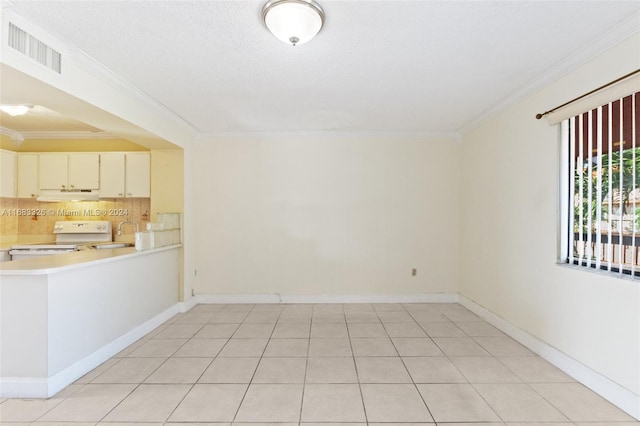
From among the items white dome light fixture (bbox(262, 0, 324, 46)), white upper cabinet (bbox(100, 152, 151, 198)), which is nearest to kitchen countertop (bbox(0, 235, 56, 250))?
white upper cabinet (bbox(100, 152, 151, 198))

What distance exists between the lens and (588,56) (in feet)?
7.66

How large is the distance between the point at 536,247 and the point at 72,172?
600 cm

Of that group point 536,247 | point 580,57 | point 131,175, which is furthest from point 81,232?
point 580,57

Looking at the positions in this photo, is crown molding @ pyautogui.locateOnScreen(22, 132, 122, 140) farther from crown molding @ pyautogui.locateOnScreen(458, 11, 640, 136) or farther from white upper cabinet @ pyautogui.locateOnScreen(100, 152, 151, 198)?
crown molding @ pyautogui.locateOnScreen(458, 11, 640, 136)

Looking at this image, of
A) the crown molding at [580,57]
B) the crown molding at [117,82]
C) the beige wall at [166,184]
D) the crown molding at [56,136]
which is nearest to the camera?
the crown molding at [580,57]

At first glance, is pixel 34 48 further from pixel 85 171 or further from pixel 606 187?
pixel 606 187

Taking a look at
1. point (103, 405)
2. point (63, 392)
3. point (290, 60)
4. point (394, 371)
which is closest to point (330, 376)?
point (394, 371)

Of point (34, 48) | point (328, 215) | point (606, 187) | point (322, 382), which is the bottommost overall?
point (322, 382)

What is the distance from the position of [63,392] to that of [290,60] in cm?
308

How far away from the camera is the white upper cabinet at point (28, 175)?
4.48 metres

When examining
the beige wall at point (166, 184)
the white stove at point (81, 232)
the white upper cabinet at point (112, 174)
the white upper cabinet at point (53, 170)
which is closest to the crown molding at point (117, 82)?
the beige wall at point (166, 184)

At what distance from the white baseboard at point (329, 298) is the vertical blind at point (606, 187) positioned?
220 centimetres

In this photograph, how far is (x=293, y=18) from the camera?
1831mm

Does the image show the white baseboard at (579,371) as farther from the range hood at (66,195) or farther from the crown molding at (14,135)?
the crown molding at (14,135)
